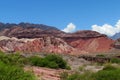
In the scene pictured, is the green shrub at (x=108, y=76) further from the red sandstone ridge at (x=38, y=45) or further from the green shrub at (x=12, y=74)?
the red sandstone ridge at (x=38, y=45)

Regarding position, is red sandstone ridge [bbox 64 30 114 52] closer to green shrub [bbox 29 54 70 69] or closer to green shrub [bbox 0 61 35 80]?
green shrub [bbox 29 54 70 69]

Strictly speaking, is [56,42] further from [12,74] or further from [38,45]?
[12,74]

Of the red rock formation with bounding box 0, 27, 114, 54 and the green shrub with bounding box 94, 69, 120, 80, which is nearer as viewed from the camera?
the green shrub with bounding box 94, 69, 120, 80

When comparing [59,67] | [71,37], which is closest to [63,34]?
[71,37]

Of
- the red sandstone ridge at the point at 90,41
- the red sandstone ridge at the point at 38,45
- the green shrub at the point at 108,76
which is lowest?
the green shrub at the point at 108,76

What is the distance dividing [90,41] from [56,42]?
20.3 meters

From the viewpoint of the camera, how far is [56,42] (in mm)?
103312

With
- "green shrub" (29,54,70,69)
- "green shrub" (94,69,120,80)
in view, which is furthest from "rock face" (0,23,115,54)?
"green shrub" (94,69,120,80)

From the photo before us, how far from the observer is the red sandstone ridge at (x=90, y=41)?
386 ft

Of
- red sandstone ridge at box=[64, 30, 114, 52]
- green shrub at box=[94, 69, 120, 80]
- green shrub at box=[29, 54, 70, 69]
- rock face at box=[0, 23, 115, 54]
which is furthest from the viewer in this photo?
red sandstone ridge at box=[64, 30, 114, 52]

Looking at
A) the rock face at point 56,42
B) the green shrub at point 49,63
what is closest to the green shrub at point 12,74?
the green shrub at point 49,63

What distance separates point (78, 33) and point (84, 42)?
724 cm

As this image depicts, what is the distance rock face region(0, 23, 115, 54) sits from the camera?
99.2 m

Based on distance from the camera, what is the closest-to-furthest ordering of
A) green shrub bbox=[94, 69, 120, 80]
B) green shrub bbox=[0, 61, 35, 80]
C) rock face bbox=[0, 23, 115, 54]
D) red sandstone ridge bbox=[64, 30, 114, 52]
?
green shrub bbox=[0, 61, 35, 80] < green shrub bbox=[94, 69, 120, 80] < rock face bbox=[0, 23, 115, 54] < red sandstone ridge bbox=[64, 30, 114, 52]
